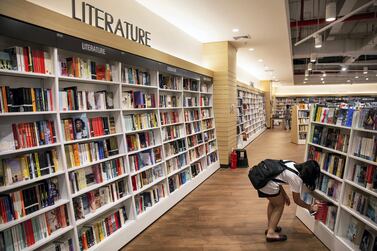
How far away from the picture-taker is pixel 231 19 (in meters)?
5.23

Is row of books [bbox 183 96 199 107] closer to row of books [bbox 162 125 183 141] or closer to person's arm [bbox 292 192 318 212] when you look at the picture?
row of books [bbox 162 125 183 141]

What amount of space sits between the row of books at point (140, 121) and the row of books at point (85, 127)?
343 millimetres

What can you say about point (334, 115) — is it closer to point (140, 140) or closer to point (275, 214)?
point (275, 214)

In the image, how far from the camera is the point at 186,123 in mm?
5609

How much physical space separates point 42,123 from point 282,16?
181 inches

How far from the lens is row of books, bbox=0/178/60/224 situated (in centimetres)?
212

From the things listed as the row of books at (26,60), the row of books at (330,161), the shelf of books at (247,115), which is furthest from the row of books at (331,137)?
the shelf of books at (247,115)

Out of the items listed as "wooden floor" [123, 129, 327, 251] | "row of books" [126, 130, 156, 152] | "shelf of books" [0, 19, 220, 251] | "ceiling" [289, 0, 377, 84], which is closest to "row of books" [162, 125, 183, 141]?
"shelf of books" [0, 19, 220, 251]

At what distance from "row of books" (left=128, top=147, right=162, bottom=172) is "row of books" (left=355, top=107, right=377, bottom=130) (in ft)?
9.25

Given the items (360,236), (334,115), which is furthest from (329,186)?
(334,115)

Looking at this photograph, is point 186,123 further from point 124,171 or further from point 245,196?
point 124,171

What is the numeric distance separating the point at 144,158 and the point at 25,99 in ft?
6.71

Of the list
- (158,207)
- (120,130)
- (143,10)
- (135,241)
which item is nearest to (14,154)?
(120,130)

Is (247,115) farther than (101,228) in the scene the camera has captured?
Yes
